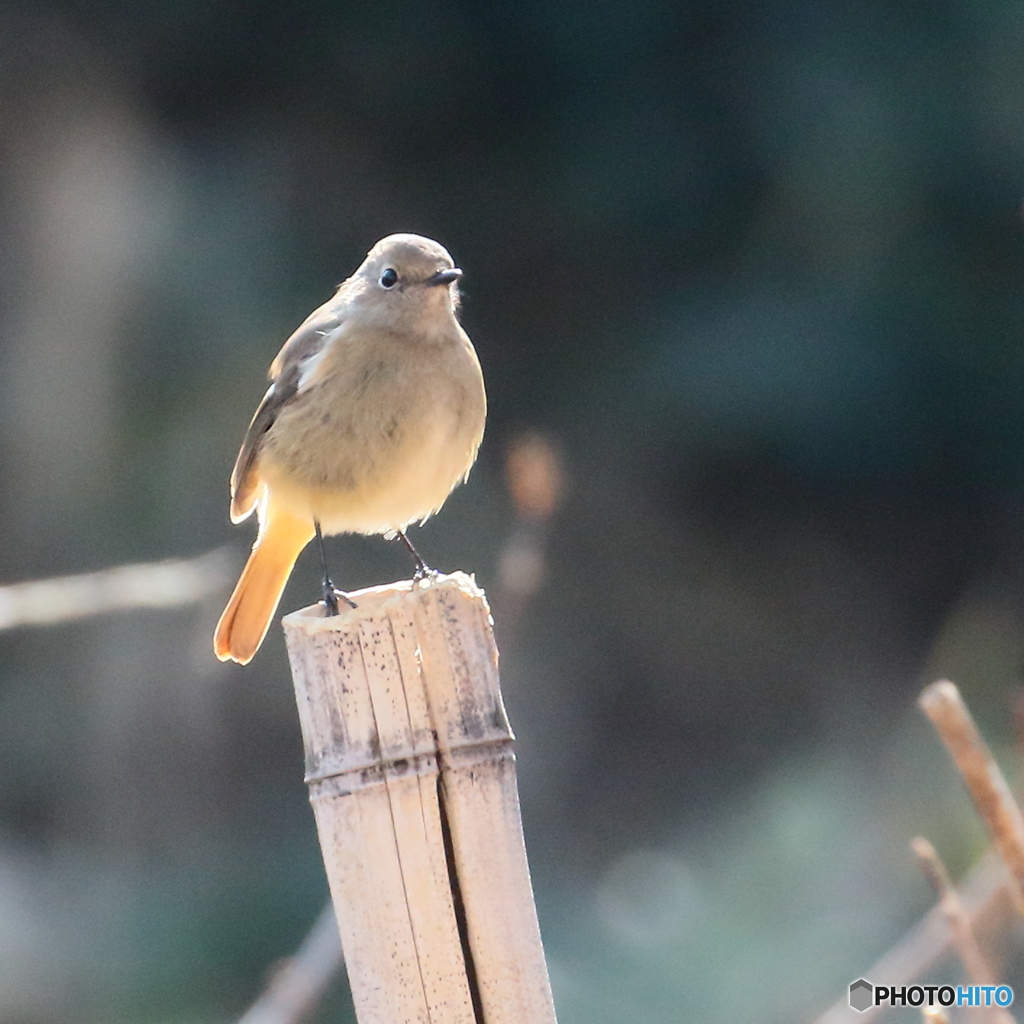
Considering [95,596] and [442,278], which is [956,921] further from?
[442,278]

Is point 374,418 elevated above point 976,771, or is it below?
above

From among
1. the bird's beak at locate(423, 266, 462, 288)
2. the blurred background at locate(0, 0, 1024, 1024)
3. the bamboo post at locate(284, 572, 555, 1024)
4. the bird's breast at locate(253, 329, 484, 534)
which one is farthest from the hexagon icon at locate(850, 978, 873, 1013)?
the blurred background at locate(0, 0, 1024, 1024)

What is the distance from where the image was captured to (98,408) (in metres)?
6.77

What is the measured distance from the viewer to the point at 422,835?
6.54ft

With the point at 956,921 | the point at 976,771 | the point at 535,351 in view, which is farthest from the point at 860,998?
the point at 535,351

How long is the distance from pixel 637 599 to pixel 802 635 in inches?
31.5

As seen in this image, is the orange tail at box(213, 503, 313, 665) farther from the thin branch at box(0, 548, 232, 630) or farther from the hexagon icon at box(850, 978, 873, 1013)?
the hexagon icon at box(850, 978, 873, 1013)

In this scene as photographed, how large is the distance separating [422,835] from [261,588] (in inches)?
80.4

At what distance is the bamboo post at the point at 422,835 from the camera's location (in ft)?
6.51

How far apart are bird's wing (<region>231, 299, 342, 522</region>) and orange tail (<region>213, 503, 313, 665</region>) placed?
0.08 metres

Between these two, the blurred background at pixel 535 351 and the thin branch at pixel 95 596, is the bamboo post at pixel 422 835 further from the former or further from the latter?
the blurred background at pixel 535 351

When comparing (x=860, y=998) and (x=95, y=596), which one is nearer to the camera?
(x=95, y=596)

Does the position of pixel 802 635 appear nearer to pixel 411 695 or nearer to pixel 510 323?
pixel 510 323

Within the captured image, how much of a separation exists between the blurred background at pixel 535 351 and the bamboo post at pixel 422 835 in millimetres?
4329
